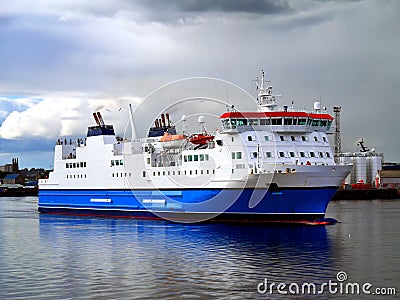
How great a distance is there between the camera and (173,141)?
4012 centimetres

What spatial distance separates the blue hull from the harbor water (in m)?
0.74

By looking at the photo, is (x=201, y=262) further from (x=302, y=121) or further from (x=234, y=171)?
(x=302, y=121)

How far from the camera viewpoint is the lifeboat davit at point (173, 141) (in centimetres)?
3984

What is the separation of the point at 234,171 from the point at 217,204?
8.04ft

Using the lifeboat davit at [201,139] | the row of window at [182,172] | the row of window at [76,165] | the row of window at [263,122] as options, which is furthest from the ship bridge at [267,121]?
the row of window at [76,165]

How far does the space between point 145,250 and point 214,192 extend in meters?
8.91

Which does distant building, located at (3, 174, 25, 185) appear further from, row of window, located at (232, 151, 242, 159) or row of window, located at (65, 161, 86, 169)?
row of window, located at (232, 151, 242, 159)

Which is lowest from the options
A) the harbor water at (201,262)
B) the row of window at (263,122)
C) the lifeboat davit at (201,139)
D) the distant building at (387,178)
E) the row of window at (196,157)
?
the harbor water at (201,262)

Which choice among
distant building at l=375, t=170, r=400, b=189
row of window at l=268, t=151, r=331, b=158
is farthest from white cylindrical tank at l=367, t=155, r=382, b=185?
row of window at l=268, t=151, r=331, b=158

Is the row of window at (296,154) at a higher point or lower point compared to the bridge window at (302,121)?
lower

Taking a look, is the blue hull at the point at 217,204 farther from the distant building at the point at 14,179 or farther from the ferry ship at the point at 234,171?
the distant building at the point at 14,179

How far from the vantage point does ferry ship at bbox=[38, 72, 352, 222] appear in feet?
111

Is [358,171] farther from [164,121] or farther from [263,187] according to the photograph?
[263,187]

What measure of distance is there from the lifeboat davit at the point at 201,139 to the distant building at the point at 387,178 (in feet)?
210
